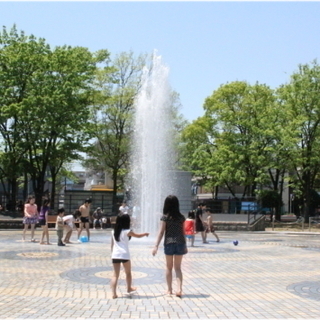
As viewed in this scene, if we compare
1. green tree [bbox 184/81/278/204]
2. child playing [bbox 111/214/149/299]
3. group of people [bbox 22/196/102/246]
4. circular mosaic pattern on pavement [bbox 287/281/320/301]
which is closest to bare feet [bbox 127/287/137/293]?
child playing [bbox 111/214/149/299]

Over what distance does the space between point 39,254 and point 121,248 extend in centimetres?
692

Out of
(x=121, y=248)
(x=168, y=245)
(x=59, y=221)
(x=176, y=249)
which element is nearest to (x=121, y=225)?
(x=121, y=248)

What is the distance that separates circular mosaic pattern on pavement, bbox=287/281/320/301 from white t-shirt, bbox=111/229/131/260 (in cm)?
321

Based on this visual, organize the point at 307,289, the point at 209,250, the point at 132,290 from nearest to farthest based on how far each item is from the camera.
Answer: the point at 132,290 → the point at 307,289 → the point at 209,250

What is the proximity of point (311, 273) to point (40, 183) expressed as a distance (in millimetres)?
27879

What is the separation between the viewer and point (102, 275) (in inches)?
431

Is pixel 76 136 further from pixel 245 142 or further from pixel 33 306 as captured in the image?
pixel 33 306

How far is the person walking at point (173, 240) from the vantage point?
8.63 m

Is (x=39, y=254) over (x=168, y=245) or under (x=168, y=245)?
under

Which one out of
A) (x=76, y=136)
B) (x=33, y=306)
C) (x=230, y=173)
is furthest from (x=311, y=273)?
(x=230, y=173)

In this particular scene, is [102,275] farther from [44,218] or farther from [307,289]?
[44,218]

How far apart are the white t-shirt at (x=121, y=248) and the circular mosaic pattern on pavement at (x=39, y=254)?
5783 mm

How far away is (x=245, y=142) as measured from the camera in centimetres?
4350

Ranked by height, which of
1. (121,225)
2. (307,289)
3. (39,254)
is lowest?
(307,289)
